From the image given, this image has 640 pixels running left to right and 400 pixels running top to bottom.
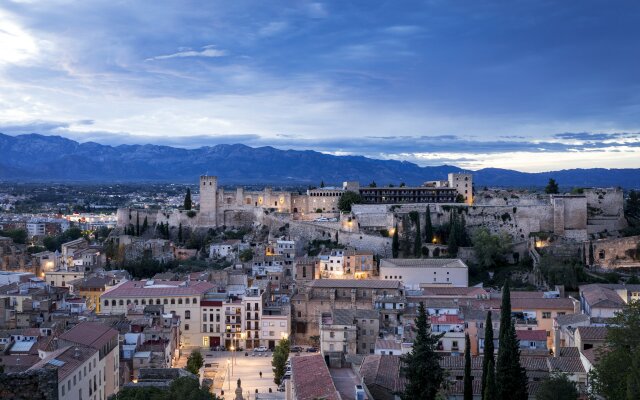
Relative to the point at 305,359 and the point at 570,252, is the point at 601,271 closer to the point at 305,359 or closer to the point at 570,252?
the point at 570,252

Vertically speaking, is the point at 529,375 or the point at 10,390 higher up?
the point at 10,390

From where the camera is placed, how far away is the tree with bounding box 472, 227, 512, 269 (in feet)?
217

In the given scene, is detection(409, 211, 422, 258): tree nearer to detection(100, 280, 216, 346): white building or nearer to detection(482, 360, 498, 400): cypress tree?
detection(100, 280, 216, 346): white building

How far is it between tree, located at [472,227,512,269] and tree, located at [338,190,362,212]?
60.8 ft

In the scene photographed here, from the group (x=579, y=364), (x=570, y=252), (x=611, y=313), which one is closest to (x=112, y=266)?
(x=570, y=252)

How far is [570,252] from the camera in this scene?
214ft

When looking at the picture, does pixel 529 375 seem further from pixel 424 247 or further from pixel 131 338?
pixel 424 247

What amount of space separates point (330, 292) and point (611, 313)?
64.6 ft

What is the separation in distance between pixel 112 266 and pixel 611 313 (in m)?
47.5

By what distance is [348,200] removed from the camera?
277 feet

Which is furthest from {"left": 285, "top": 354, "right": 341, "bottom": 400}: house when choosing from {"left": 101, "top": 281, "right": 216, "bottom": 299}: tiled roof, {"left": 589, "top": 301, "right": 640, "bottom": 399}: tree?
{"left": 101, "top": 281, "right": 216, "bottom": 299}: tiled roof

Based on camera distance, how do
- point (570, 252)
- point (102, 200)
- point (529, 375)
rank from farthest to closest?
point (102, 200) → point (570, 252) → point (529, 375)

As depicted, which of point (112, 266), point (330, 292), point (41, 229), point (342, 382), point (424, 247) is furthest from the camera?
point (41, 229)

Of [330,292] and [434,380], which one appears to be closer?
[434,380]
